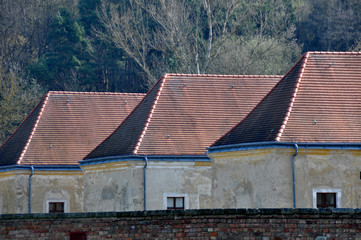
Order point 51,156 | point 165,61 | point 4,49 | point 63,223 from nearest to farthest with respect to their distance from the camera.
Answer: point 63,223 < point 51,156 < point 165,61 < point 4,49

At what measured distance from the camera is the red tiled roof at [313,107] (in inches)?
1160

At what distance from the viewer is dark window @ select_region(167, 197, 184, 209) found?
33.8 m

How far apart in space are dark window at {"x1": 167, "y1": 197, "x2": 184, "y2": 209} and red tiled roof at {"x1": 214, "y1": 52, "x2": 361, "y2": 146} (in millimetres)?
3243

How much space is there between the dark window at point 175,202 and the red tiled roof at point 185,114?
164 cm

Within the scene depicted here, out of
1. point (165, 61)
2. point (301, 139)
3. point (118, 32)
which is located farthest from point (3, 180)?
point (165, 61)

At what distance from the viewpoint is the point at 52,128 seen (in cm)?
3984

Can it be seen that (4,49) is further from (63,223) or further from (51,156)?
(63,223)

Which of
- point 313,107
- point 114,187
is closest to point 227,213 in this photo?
point 313,107

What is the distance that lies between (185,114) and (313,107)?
20.3 ft

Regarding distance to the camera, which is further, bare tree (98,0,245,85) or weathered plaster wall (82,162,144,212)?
bare tree (98,0,245,85)

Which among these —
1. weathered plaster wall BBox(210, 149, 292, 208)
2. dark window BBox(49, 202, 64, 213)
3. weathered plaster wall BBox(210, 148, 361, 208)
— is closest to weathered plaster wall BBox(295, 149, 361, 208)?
weathered plaster wall BBox(210, 148, 361, 208)

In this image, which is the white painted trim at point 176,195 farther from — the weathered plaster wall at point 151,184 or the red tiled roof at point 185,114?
the red tiled roof at point 185,114

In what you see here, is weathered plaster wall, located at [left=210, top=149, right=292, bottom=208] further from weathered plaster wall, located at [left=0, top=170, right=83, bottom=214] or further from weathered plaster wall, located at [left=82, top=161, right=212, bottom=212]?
weathered plaster wall, located at [left=0, top=170, right=83, bottom=214]

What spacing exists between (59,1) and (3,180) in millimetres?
52094
